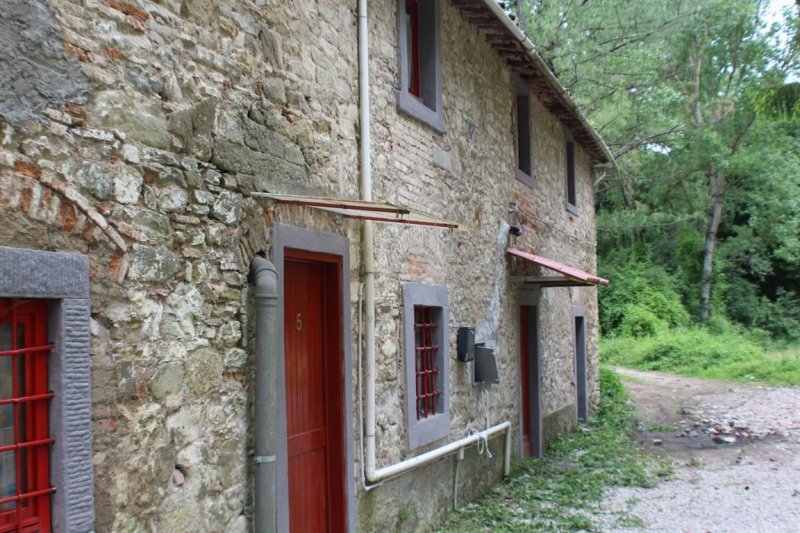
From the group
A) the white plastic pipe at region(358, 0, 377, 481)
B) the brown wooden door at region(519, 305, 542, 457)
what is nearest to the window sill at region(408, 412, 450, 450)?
the white plastic pipe at region(358, 0, 377, 481)

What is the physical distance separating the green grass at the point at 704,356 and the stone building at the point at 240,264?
1323 centimetres

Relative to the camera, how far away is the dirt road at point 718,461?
22.7 ft

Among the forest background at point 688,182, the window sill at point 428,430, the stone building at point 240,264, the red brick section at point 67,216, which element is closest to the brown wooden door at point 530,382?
the stone building at point 240,264

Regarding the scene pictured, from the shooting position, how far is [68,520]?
2775 millimetres

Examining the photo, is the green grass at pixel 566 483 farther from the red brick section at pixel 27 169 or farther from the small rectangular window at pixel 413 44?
the red brick section at pixel 27 169

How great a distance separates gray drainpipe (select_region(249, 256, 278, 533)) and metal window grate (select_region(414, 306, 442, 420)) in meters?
2.58

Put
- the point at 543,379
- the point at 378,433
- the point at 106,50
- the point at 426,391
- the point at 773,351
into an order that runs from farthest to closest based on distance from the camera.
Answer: the point at 773,351, the point at 543,379, the point at 426,391, the point at 378,433, the point at 106,50

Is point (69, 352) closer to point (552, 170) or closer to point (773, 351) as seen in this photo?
point (552, 170)

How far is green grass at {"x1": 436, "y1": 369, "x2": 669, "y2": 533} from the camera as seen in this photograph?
6613 mm

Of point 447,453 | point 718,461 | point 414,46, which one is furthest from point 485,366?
point 718,461

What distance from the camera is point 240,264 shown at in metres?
3.97

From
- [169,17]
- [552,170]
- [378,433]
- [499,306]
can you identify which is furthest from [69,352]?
[552,170]

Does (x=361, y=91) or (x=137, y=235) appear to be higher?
(x=361, y=91)

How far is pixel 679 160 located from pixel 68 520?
24.7m
